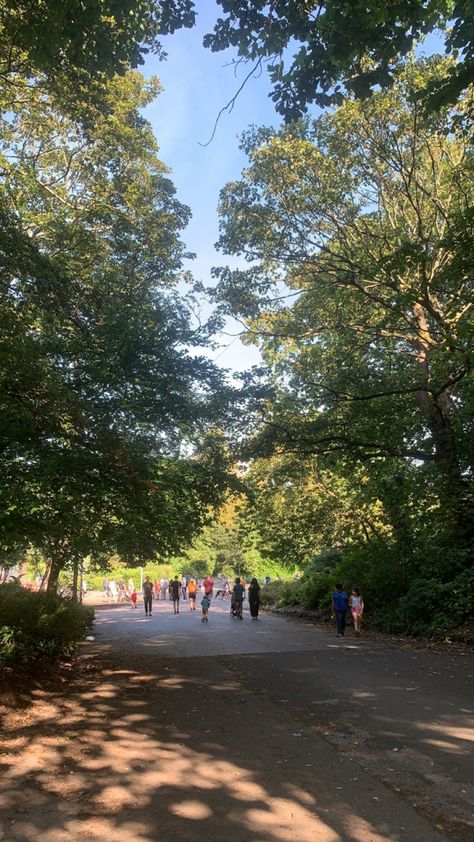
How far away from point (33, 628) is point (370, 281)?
11594 mm

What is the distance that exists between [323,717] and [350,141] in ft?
43.2

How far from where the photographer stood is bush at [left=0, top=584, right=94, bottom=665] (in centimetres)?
813

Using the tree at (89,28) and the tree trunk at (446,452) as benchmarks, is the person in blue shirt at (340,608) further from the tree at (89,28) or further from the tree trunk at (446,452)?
the tree at (89,28)

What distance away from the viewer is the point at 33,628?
9.22 meters

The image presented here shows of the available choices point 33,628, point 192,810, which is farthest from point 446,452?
point 192,810

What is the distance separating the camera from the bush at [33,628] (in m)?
8.13

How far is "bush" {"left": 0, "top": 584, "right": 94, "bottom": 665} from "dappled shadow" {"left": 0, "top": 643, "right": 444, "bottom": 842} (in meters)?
1.11

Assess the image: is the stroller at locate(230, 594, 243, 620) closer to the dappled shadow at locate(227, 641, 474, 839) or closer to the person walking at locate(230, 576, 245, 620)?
the person walking at locate(230, 576, 245, 620)

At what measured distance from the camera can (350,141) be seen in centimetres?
1380

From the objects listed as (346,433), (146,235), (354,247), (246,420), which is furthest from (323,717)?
(354,247)

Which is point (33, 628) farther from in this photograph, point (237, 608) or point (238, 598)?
point (237, 608)

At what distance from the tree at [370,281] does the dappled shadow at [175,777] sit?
26.7ft

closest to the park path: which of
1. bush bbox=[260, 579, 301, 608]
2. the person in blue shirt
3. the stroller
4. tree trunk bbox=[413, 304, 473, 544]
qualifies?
the person in blue shirt

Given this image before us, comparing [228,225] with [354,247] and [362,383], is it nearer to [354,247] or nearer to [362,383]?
[354,247]
